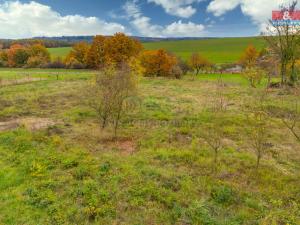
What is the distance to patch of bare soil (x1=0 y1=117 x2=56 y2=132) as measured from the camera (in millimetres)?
13816

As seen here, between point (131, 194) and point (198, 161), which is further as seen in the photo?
point (198, 161)

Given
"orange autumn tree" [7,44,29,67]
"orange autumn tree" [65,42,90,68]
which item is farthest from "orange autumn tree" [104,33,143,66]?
"orange autumn tree" [7,44,29,67]

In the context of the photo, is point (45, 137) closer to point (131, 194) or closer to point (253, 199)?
point (131, 194)

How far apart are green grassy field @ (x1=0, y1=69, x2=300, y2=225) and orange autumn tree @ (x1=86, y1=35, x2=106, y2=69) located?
41527 millimetres

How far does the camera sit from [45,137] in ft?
39.5

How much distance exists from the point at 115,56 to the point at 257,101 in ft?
113

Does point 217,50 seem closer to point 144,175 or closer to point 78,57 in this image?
point 78,57

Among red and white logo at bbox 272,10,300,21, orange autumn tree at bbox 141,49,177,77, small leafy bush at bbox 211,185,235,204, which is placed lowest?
small leafy bush at bbox 211,185,235,204

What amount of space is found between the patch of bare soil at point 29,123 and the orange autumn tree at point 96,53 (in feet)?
131

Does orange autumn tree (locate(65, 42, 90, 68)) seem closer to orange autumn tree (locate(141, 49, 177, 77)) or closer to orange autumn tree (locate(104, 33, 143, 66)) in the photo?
orange autumn tree (locate(104, 33, 143, 66))

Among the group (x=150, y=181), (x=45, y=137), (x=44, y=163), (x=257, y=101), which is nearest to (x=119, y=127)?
(x=45, y=137)

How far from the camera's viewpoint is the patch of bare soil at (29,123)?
13.8 metres

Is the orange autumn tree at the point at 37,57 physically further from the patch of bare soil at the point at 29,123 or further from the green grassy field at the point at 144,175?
the green grassy field at the point at 144,175

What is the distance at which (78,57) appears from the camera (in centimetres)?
6444
